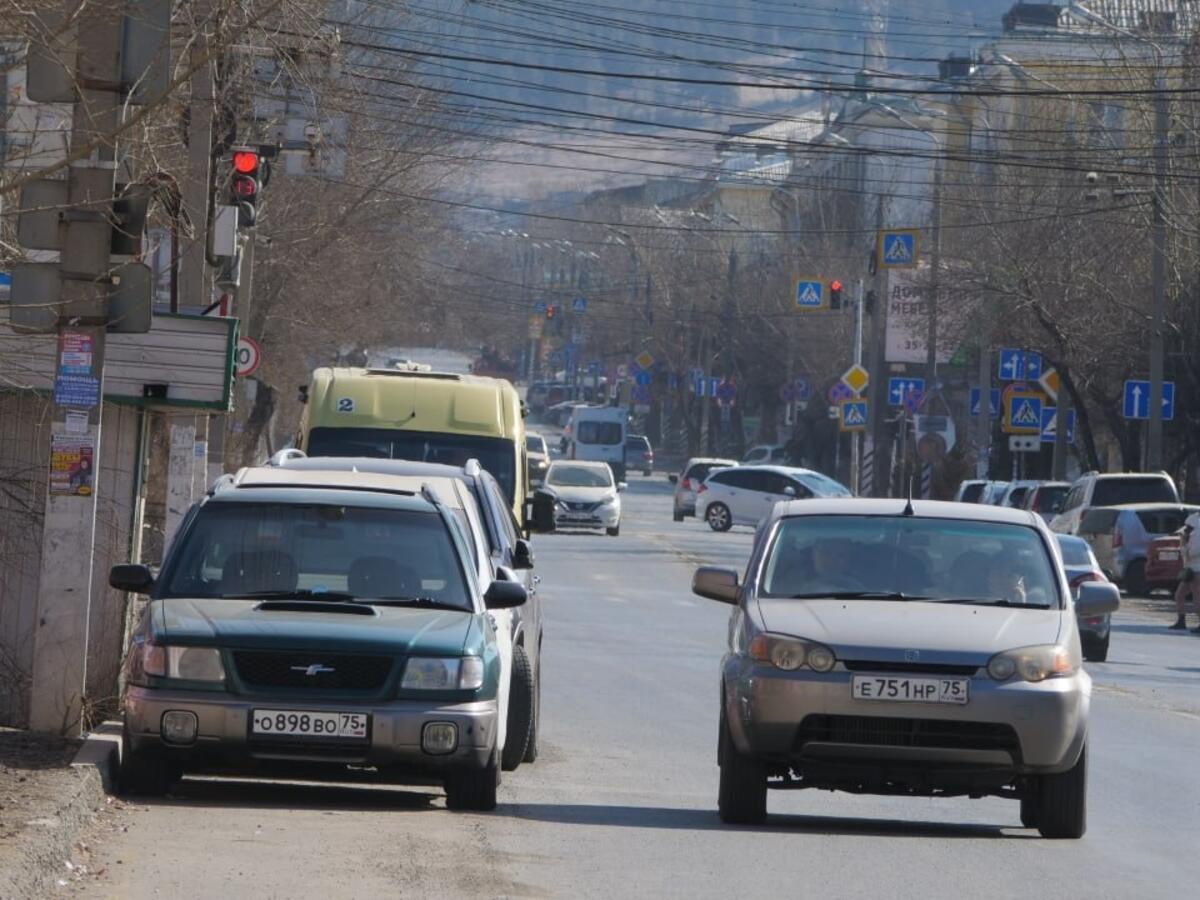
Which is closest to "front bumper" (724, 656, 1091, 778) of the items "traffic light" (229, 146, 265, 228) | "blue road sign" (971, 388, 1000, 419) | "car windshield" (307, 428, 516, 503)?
"car windshield" (307, 428, 516, 503)

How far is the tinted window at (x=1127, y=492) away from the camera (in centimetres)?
4203

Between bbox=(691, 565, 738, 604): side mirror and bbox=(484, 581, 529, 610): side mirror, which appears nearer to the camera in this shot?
bbox=(484, 581, 529, 610): side mirror

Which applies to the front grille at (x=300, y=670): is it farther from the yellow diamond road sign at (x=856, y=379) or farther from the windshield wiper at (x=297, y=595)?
the yellow diamond road sign at (x=856, y=379)

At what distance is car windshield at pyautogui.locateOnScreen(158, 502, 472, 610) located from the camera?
36.3 ft

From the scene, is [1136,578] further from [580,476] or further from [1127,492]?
[580,476]

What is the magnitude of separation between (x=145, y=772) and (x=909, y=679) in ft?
11.4

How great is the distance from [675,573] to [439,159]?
39.7ft

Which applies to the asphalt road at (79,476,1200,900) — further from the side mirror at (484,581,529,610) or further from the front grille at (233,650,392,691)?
the side mirror at (484,581,529,610)

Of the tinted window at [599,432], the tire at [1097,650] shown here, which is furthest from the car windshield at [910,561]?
the tinted window at [599,432]

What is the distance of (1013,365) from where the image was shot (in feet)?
175

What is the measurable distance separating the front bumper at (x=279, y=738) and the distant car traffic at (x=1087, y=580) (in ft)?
49.3

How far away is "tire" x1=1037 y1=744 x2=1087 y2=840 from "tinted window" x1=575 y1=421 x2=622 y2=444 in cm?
7630

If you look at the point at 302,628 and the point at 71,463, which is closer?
the point at 302,628

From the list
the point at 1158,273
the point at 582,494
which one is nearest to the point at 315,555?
the point at 1158,273
